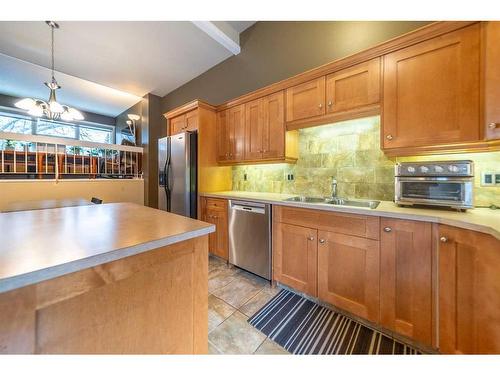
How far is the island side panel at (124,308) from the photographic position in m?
0.55

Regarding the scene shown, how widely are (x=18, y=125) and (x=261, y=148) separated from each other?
24.5 ft

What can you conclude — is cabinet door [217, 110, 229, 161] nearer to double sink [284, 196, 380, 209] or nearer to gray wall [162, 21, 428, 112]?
gray wall [162, 21, 428, 112]

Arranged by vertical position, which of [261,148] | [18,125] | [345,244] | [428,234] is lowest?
[345,244]

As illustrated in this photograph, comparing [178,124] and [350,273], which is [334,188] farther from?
[178,124]

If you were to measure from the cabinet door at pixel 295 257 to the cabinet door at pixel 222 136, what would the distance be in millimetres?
1436

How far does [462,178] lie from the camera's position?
1.31m

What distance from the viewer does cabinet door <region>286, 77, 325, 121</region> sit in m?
1.96

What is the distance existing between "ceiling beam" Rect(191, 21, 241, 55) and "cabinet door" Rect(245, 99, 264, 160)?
3.77 feet

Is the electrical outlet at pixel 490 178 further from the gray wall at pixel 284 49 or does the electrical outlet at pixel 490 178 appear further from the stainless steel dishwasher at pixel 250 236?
the stainless steel dishwasher at pixel 250 236

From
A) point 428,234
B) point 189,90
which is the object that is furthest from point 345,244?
point 189,90

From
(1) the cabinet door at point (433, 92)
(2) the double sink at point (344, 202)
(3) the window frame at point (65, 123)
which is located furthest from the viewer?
(3) the window frame at point (65, 123)

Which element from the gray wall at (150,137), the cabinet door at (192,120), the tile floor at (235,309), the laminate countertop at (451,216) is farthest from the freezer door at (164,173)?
the laminate countertop at (451,216)

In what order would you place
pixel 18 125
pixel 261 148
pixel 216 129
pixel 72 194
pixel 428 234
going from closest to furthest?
pixel 428 234, pixel 261 148, pixel 216 129, pixel 72 194, pixel 18 125
